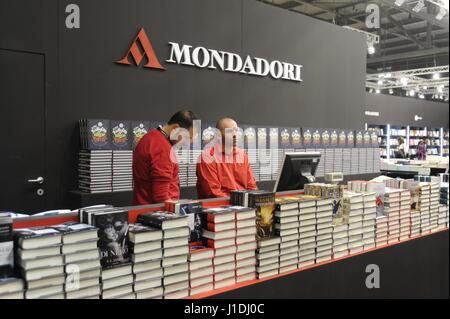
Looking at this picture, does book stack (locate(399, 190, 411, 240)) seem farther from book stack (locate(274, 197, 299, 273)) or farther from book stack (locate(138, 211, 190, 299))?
book stack (locate(138, 211, 190, 299))

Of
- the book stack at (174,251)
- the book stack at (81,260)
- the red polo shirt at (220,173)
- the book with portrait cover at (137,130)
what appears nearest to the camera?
the book stack at (81,260)

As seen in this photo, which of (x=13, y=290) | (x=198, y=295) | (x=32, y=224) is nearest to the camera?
(x=13, y=290)

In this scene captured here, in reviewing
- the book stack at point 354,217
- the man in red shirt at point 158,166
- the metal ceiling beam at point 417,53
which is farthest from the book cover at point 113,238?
the metal ceiling beam at point 417,53

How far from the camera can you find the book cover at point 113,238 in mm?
1643

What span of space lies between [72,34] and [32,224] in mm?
2860

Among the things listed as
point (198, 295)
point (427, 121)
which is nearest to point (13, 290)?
point (198, 295)

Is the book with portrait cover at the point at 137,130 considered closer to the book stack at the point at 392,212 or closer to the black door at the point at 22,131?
the black door at the point at 22,131

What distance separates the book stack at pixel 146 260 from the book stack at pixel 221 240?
283 mm

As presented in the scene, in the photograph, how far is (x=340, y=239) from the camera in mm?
2580

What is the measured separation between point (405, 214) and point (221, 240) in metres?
1.78

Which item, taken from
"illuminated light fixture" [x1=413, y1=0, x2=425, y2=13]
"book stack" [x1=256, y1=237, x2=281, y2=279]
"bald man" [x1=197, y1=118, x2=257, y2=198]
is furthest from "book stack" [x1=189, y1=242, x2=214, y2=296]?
"illuminated light fixture" [x1=413, y1=0, x2=425, y2=13]

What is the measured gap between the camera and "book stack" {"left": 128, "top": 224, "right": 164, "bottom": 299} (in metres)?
1.71
